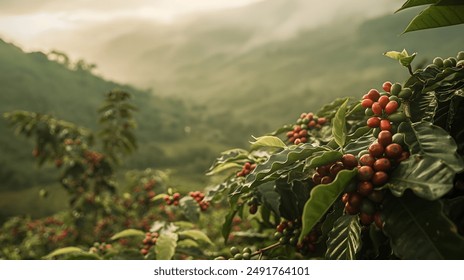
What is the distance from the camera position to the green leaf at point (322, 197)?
1.61 ft

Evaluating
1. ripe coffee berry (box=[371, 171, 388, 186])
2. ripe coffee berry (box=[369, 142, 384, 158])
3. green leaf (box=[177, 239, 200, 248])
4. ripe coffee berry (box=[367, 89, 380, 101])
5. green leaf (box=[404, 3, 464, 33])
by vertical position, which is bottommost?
green leaf (box=[177, 239, 200, 248])

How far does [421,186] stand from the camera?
1.56 feet

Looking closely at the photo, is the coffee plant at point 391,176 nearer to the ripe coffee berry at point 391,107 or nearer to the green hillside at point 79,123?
the ripe coffee berry at point 391,107

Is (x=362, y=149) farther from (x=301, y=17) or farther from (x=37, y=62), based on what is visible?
(x=37, y=62)

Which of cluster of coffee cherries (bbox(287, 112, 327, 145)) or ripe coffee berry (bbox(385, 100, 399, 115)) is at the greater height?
cluster of coffee cherries (bbox(287, 112, 327, 145))

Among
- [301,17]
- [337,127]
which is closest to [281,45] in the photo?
[301,17]

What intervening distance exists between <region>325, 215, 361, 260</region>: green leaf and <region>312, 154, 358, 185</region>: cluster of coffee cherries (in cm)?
8

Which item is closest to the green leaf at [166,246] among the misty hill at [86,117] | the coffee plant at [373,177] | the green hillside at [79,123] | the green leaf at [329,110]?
the coffee plant at [373,177]

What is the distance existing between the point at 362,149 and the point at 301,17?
4.14 meters

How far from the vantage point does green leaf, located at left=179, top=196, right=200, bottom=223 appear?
1.16m

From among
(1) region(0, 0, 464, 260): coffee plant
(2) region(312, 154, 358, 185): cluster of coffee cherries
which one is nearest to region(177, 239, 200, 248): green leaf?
(1) region(0, 0, 464, 260): coffee plant

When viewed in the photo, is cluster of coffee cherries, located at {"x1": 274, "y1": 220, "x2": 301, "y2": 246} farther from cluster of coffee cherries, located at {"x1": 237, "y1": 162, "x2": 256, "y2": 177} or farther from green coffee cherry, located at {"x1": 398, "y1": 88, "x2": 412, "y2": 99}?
green coffee cherry, located at {"x1": 398, "y1": 88, "x2": 412, "y2": 99}

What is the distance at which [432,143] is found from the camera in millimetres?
533

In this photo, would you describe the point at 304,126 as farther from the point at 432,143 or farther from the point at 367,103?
the point at 432,143
